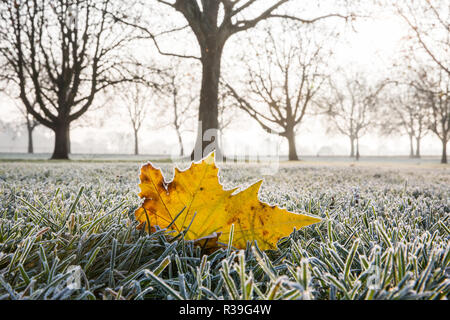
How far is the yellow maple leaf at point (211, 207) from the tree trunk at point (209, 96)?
777 centimetres

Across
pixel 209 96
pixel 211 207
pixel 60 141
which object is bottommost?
pixel 211 207

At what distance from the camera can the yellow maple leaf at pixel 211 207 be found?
2.46 ft

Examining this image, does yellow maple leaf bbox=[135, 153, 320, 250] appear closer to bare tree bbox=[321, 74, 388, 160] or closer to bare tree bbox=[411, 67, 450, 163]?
bare tree bbox=[411, 67, 450, 163]

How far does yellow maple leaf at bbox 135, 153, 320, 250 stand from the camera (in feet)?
2.46

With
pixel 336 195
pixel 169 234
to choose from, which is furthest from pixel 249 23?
pixel 169 234

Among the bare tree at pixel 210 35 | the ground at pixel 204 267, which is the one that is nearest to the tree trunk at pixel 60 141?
the bare tree at pixel 210 35

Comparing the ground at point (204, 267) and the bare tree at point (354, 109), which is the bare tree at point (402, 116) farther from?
the ground at point (204, 267)

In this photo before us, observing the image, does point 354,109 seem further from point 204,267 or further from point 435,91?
point 204,267

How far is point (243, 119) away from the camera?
50.1 meters

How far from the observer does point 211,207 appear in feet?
2.62

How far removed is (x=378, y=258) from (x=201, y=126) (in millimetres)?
8763

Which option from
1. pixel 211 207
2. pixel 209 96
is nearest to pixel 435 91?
pixel 209 96

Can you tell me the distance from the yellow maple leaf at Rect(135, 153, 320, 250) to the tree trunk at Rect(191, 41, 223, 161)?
7765 millimetres

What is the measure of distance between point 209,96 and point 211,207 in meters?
8.71
